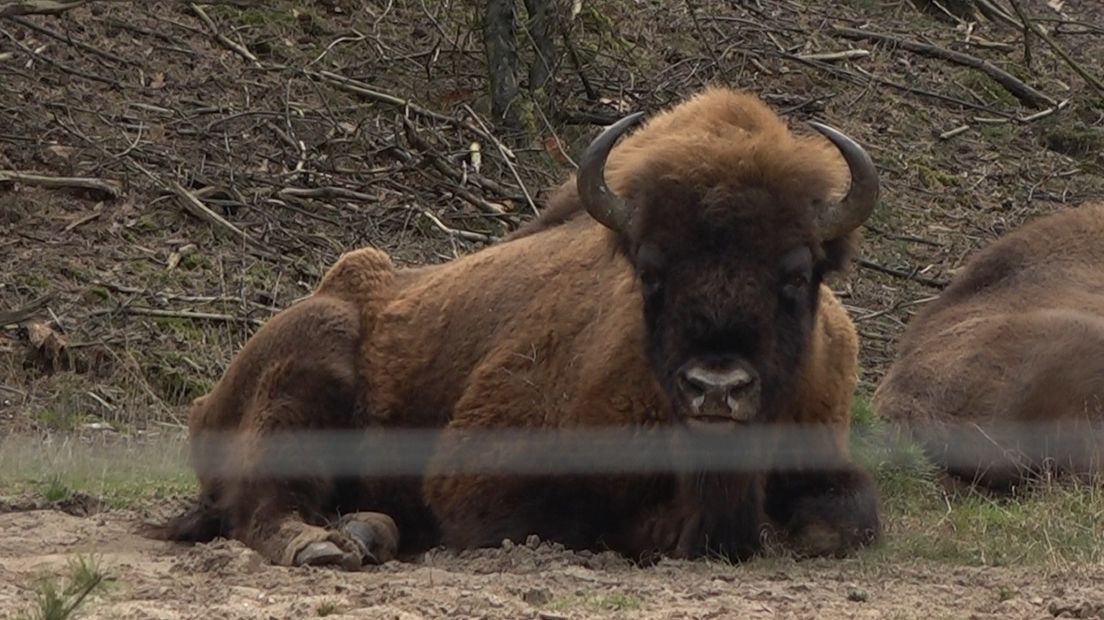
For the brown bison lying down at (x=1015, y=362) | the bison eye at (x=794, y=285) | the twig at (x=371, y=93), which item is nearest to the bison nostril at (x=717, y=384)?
the bison eye at (x=794, y=285)

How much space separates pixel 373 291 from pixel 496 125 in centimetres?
636

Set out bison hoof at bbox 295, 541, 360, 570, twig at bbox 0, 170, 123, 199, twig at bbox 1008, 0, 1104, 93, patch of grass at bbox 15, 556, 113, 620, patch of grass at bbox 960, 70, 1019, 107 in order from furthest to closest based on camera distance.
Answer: patch of grass at bbox 960, 70, 1019, 107 < twig at bbox 1008, 0, 1104, 93 < twig at bbox 0, 170, 123, 199 < bison hoof at bbox 295, 541, 360, 570 < patch of grass at bbox 15, 556, 113, 620

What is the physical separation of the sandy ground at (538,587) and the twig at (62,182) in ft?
21.0

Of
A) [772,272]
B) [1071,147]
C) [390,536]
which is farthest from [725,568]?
[1071,147]

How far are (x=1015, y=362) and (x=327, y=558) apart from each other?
14.1 ft

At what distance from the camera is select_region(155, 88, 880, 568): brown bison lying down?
7027 millimetres

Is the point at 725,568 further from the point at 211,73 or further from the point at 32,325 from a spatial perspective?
the point at 211,73

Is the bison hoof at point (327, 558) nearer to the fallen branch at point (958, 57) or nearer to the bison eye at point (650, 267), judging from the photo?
the bison eye at point (650, 267)

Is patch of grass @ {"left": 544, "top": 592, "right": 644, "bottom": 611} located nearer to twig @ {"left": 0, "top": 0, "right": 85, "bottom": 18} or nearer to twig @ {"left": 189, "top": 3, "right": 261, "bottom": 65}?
twig @ {"left": 0, "top": 0, "right": 85, "bottom": 18}

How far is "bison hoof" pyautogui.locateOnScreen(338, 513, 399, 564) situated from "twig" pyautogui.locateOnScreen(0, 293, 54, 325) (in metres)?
4.46

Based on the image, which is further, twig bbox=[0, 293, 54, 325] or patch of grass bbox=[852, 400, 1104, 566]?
twig bbox=[0, 293, 54, 325]

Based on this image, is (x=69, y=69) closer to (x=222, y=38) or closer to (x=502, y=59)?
(x=222, y=38)

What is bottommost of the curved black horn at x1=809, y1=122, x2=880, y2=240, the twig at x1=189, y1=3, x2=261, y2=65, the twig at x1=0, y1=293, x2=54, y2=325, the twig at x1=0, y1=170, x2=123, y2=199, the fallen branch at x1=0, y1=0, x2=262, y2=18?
the twig at x1=0, y1=293, x2=54, y2=325

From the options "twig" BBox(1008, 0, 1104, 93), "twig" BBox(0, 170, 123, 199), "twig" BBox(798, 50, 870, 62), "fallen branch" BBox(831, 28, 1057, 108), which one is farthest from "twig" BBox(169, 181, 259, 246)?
"fallen branch" BBox(831, 28, 1057, 108)
